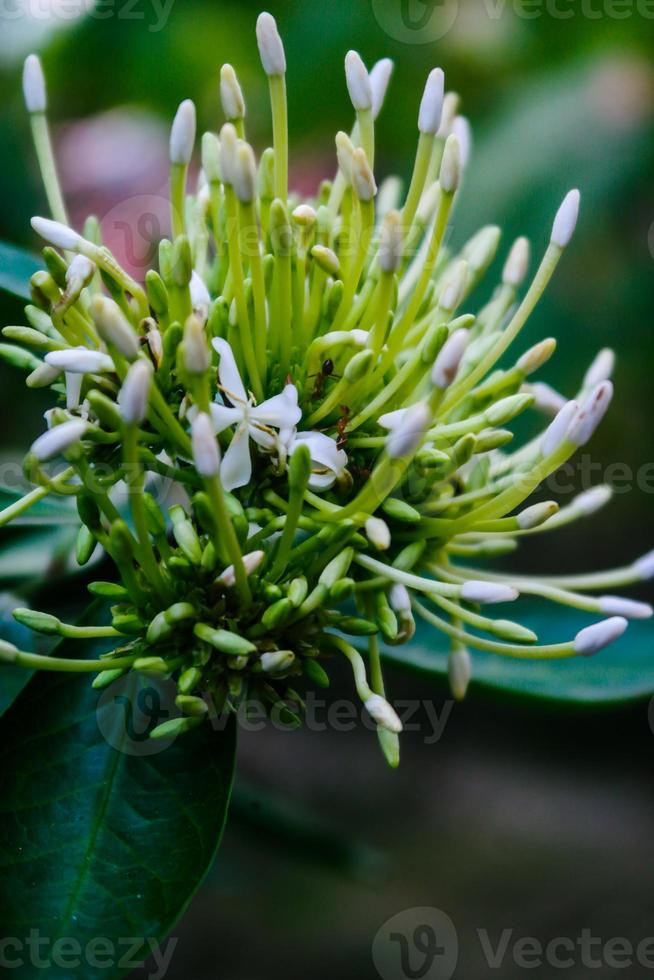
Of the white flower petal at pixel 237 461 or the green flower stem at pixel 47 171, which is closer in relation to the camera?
the white flower petal at pixel 237 461

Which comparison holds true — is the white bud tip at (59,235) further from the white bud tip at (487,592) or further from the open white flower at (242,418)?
the white bud tip at (487,592)

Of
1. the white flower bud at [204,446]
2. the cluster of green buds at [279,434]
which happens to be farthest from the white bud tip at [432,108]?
the white flower bud at [204,446]

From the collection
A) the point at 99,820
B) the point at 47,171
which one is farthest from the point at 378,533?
the point at 47,171

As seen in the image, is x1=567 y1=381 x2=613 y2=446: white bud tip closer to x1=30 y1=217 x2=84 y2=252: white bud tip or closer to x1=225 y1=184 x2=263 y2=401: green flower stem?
x1=225 y1=184 x2=263 y2=401: green flower stem

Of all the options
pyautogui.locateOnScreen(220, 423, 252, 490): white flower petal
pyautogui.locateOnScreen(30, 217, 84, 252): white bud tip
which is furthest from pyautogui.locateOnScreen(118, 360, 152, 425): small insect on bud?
pyautogui.locateOnScreen(30, 217, 84, 252): white bud tip

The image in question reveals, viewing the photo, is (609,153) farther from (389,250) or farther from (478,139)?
(389,250)

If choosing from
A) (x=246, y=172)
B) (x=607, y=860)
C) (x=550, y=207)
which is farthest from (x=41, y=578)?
(x=607, y=860)
